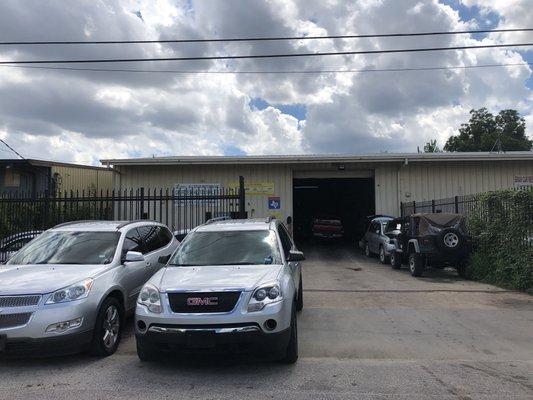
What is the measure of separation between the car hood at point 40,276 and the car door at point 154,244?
1535mm

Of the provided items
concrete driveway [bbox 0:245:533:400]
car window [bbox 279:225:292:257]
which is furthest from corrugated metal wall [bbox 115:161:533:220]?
car window [bbox 279:225:292:257]

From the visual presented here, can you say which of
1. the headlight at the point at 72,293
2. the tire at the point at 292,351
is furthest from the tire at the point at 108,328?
the tire at the point at 292,351

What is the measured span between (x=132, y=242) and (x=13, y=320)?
8.16ft

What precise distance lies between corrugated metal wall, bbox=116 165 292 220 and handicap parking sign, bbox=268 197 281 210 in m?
0.13

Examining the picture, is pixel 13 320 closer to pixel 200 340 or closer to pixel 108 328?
pixel 108 328

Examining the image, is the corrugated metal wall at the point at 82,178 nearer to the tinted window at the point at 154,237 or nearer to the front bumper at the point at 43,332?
the tinted window at the point at 154,237

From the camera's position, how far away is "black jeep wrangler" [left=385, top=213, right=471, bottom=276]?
13.9 metres

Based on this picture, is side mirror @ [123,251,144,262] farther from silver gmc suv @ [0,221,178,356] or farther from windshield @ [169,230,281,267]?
windshield @ [169,230,281,267]

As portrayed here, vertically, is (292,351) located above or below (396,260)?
below

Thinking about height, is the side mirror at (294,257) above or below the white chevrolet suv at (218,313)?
above

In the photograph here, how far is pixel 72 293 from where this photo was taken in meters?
6.18

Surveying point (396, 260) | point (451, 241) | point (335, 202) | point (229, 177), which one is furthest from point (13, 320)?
point (335, 202)

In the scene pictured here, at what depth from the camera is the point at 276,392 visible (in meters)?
5.12

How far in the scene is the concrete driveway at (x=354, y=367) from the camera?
204 inches
